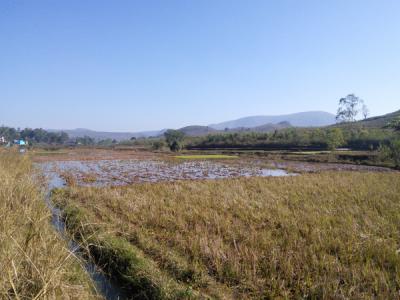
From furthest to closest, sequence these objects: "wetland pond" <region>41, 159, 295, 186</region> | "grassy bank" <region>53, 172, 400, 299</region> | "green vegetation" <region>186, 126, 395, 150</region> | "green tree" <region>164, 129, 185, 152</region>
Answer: "green tree" <region>164, 129, 185, 152</region> < "green vegetation" <region>186, 126, 395, 150</region> < "wetland pond" <region>41, 159, 295, 186</region> < "grassy bank" <region>53, 172, 400, 299</region>

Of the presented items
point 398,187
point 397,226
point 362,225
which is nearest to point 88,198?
point 362,225

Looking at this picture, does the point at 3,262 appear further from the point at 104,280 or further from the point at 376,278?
the point at 376,278

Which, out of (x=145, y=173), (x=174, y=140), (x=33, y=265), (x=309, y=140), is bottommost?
(x=145, y=173)

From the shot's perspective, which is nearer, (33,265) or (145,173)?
(33,265)

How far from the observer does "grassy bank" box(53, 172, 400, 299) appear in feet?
15.0

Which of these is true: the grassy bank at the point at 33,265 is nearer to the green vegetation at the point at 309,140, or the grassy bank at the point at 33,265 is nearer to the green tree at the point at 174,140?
the green vegetation at the point at 309,140

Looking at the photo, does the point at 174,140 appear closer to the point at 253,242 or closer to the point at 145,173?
the point at 145,173

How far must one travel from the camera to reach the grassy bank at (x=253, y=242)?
4.57 m

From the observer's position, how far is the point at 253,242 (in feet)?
20.1

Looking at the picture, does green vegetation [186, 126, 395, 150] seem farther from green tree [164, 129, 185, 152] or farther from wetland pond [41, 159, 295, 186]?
wetland pond [41, 159, 295, 186]

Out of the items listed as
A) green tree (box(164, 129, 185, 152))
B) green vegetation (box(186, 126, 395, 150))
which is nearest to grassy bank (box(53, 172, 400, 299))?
green vegetation (box(186, 126, 395, 150))

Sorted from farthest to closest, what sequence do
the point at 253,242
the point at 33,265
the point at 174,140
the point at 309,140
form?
the point at 174,140 → the point at 309,140 → the point at 253,242 → the point at 33,265

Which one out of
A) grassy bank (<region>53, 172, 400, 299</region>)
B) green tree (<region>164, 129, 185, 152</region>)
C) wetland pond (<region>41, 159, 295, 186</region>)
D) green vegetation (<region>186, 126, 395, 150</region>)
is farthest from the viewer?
green tree (<region>164, 129, 185, 152</region>)

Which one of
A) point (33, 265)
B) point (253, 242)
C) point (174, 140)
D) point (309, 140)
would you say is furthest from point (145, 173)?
point (309, 140)
